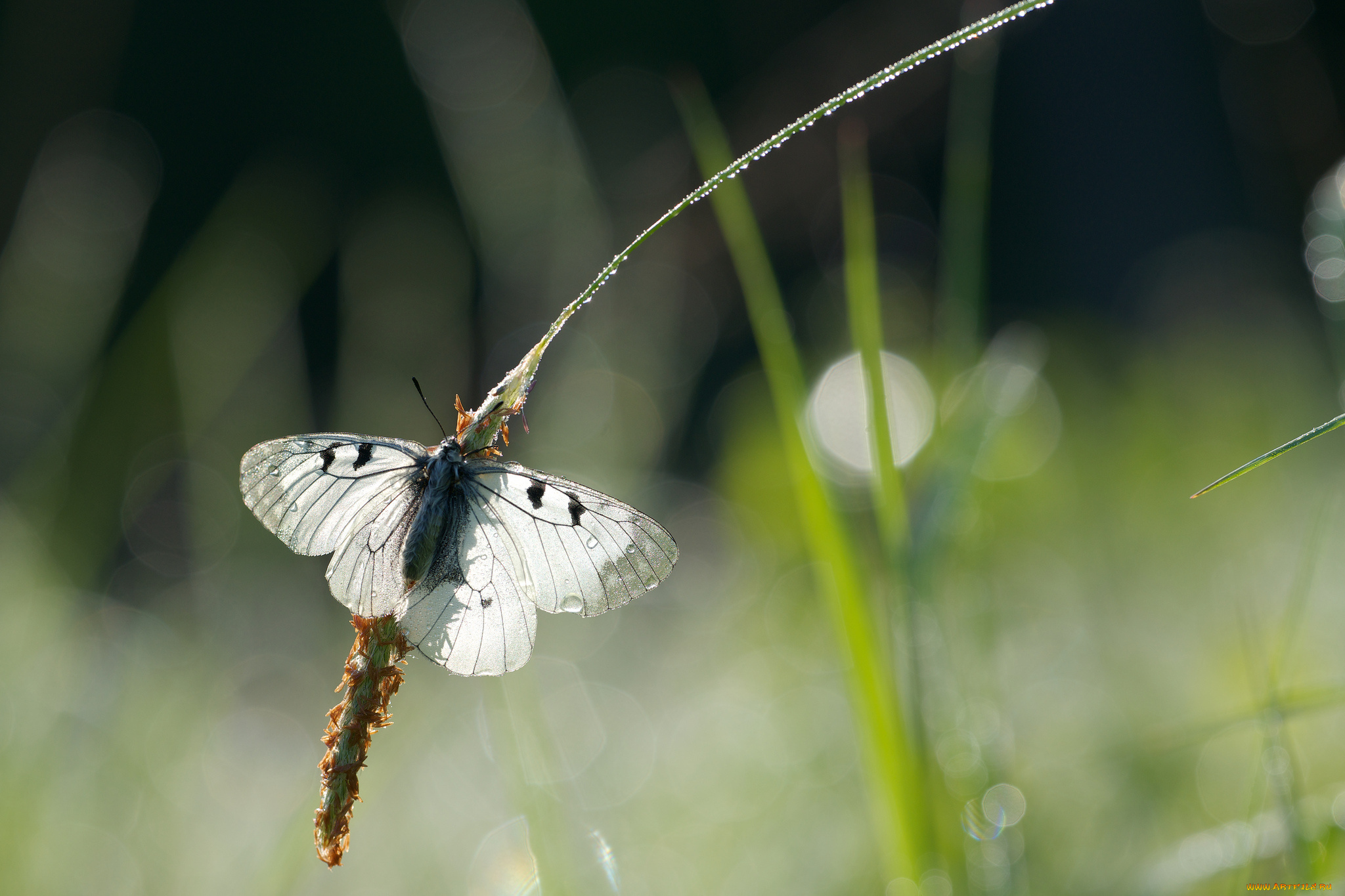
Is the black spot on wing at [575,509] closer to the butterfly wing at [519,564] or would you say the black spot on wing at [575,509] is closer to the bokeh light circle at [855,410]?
the butterfly wing at [519,564]

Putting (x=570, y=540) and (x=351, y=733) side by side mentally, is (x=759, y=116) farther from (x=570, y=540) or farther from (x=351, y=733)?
(x=351, y=733)

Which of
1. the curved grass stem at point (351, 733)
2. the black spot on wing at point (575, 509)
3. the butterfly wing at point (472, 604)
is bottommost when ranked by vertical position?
the curved grass stem at point (351, 733)

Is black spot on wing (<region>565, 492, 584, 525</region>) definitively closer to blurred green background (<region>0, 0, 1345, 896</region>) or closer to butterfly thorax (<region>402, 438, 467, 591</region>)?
butterfly thorax (<region>402, 438, 467, 591</region>)

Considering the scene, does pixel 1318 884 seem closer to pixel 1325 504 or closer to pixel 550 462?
pixel 1325 504

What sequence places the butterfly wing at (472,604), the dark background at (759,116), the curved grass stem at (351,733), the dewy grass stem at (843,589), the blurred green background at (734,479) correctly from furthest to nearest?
the dark background at (759,116) < the blurred green background at (734,479) < the butterfly wing at (472,604) < the dewy grass stem at (843,589) < the curved grass stem at (351,733)

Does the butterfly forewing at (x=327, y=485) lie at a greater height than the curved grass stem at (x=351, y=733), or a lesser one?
greater

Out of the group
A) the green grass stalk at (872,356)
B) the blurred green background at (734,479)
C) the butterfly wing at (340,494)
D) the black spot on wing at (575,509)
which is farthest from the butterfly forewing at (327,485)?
the green grass stalk at (872,356)

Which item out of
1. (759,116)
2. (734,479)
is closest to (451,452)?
(759,116)

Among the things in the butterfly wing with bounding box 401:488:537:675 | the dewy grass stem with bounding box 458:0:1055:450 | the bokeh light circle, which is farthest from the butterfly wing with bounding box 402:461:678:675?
the bokeh light circle
